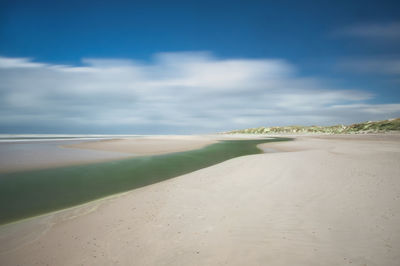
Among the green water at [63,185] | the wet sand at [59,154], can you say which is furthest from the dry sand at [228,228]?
the wet sand at [59,154]

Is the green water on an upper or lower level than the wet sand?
lower

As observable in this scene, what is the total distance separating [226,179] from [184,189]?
78.0 inches

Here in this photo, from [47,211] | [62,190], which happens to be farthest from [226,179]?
[62,190]

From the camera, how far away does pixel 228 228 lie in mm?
4258

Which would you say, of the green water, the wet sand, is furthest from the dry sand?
the wet sand

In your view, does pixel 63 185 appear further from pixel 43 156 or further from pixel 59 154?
pixel 59 154

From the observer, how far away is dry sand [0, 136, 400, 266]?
132 inches

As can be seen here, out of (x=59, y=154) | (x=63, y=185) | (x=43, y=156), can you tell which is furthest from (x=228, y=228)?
(x=59, y=154)

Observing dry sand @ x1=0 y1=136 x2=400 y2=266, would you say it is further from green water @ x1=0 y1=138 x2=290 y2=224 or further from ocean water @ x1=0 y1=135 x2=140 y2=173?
ocean water @ x1=0 y1=135 x2=140 y2=173

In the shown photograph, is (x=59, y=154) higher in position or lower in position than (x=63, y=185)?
higher

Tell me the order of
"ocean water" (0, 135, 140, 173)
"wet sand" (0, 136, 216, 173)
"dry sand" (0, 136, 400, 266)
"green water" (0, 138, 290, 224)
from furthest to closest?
"wet sand" (0, 136, 216, 173), "ocean water" (0, 135, 140, 173), "green water" (0, 138, 290, 224), "dry sand" (0, 136, 400, 266)

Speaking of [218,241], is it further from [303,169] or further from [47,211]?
[303,169]

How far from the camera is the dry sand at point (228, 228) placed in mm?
3365

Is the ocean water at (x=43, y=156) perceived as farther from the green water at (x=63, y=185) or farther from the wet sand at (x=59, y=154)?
the green water at (x=63, y=185)
